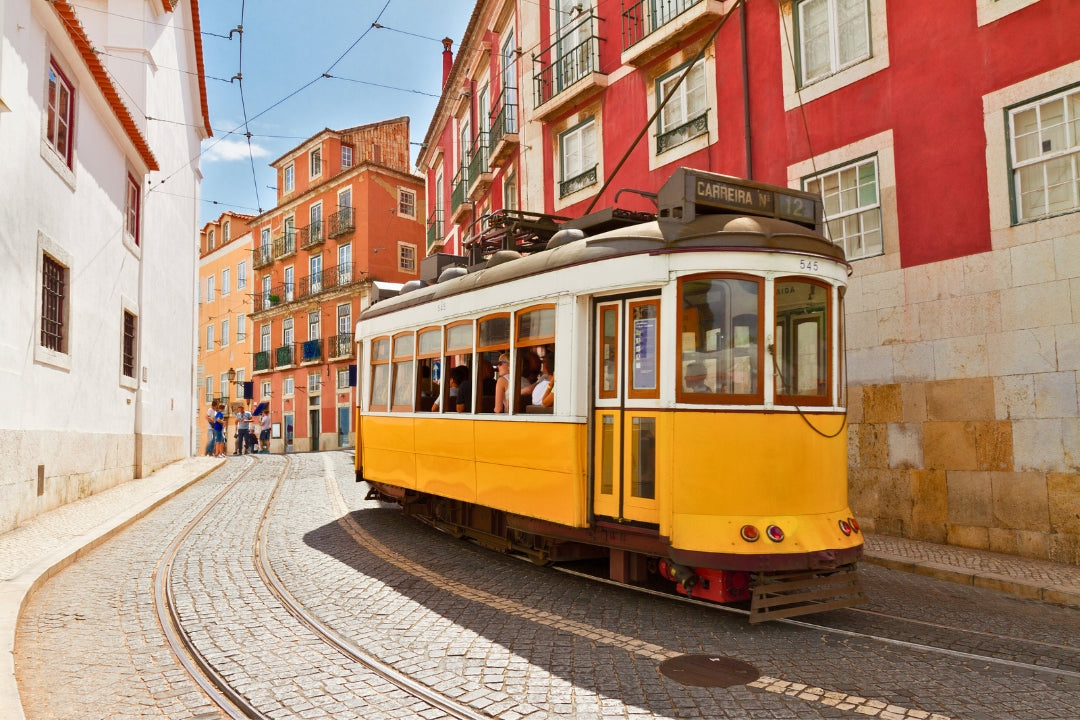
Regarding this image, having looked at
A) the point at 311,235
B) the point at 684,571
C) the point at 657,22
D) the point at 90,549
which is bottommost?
the point at 90,549

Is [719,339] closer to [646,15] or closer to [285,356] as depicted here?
[646,15]

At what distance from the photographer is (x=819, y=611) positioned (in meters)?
5.82

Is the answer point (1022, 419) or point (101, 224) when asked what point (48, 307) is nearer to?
point (101, 224)

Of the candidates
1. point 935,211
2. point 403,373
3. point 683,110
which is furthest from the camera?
point 683,110

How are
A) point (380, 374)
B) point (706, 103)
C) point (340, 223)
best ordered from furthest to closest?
point (340, 223) < point (706, 103) < point (380, 374)

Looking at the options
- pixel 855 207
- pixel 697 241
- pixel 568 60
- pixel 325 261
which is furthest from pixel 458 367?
pixel 325 261

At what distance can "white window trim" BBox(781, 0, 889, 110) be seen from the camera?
10.5 meters

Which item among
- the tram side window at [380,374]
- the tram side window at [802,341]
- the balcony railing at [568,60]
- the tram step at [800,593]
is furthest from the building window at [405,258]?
the tram step at [800,593]

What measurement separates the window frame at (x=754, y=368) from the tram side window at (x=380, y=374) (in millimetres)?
5178

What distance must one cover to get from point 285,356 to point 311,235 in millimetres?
6379

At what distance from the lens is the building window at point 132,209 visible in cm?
1673

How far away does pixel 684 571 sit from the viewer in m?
5.99

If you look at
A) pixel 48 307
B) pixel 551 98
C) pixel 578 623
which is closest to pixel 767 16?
pixel 551 98

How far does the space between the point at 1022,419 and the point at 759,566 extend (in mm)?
4759
